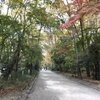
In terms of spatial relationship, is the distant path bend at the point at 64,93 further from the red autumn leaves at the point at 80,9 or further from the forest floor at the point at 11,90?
the red autumn leaves at the point at 80,9

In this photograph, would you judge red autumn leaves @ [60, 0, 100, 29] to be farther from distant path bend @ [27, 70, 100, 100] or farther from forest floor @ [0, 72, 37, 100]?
forest floor @ [0, 72, 37, 100]

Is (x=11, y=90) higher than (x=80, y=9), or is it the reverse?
(x=80, y=9)

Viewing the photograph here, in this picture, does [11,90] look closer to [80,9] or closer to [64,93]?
[64,93]

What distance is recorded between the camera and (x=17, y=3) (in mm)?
12906

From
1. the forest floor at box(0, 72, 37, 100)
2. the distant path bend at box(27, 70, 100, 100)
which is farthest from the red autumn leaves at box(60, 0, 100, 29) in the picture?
the forest floor at box(0, 72, 37, 100)

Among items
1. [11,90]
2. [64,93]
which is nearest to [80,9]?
[64,93]

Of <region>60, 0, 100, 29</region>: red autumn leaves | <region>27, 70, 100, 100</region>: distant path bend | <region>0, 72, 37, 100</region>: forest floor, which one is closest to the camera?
<region>0, 72, 37, 100</region>: forest floor

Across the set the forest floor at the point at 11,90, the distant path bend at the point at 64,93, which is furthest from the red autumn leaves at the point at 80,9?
the forest floor at the point at 11,90

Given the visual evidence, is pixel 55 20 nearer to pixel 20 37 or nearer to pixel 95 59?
pixel 20 37

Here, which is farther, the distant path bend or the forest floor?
the distant path bend

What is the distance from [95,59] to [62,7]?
7.42 metres

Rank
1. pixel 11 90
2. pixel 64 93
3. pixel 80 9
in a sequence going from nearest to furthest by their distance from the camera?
1. pixel 64 93
2. pixel 11 90
3. pixel 80 9

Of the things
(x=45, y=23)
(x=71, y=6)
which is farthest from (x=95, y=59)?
(x=45, y=23)

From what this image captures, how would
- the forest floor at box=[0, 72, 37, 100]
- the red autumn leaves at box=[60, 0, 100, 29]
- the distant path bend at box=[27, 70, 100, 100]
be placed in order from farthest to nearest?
the red autumn leaves at box=[60, 0, 100, 29] → the distant path bend at box=[27, 70, 100, 100] → the forest floor at box=[0, 72, 37, 100]
